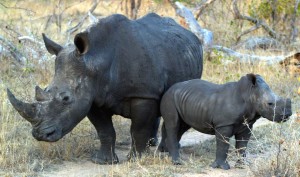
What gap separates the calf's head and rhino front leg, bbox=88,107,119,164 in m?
1.62

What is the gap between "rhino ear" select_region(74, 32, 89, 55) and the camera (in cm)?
612

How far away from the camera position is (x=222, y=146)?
6332mm

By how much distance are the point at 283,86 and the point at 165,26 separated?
344cm

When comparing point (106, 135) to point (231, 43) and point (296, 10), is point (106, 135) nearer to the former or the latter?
point (231, 43)

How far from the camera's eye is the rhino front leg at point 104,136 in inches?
270

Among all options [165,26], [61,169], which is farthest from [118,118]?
[61,169]

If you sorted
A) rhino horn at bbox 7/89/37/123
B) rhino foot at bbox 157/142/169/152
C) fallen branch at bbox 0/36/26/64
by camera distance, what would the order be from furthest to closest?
fallen branch at bbox 0/36/26/64 < rhino foot at bbox 157/142/169/152 < rhino horn at bbox 7/89/37/123

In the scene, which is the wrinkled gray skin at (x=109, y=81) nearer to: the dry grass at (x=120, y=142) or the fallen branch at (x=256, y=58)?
the dry grass at (x=120, y=142)

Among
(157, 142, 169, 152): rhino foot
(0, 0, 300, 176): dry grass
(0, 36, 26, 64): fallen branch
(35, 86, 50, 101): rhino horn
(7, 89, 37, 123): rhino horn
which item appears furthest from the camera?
(0, 36, 26, 64): fallen branch

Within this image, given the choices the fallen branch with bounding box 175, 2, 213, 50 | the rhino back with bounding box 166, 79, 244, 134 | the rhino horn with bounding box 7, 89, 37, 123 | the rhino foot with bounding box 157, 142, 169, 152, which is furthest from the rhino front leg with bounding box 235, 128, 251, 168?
the fallen branch with bounding box 175, 2, 213, 50

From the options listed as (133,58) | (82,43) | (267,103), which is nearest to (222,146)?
(267,103)

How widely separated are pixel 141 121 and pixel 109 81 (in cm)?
62

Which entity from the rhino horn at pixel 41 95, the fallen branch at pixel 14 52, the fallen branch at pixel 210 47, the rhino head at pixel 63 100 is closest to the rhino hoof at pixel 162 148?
the rhino head at pixel 63 100

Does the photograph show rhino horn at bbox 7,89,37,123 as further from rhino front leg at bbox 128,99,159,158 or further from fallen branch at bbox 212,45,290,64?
fallen branch at bbox 212,45,290,64
